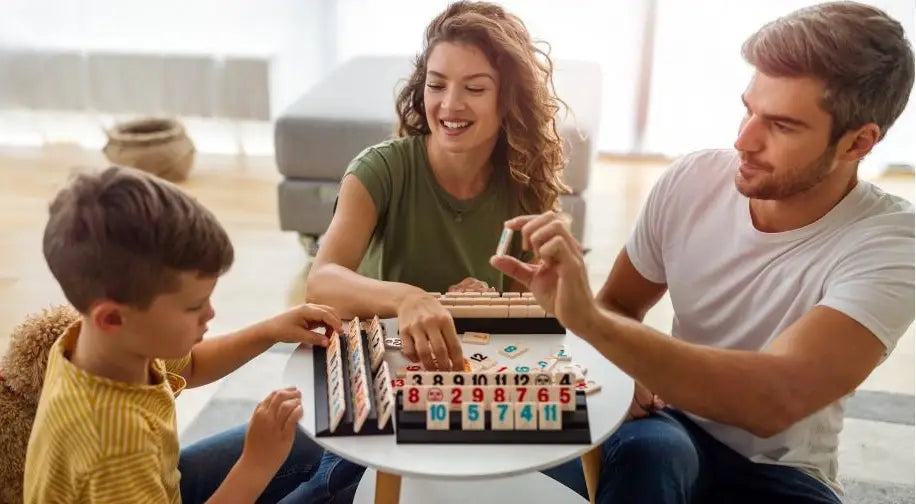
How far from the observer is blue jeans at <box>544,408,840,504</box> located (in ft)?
4.30

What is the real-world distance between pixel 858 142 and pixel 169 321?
977mm

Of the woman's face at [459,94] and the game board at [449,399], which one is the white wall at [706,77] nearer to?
the woman's face at [459,94]

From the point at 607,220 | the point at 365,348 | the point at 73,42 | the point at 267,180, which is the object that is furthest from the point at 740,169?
the point at 73,42

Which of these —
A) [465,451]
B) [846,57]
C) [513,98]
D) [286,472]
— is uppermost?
[846,57]

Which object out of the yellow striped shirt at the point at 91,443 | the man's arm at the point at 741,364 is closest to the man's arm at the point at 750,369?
the man's arm at the point at 741,364

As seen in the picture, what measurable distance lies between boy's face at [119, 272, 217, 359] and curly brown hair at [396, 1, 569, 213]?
2.60ft

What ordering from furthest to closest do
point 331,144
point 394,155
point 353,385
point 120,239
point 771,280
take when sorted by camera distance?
point 331,144 → point 394,155 → point 771,280 → point 353,385 → point 120,239

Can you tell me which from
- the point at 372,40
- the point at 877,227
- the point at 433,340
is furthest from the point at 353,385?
the point at 372,40

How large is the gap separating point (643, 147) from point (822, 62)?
2612 mm

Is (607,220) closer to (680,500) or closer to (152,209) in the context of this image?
(680,500)

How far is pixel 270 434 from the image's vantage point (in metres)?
1.22

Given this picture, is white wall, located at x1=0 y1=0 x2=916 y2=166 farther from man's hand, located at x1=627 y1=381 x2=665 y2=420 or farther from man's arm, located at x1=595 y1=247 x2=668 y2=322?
man's hand, located at x1=627 y1=381 x2=665 y2=420

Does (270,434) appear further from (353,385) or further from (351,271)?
(351,271)

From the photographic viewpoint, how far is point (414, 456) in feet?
3.81
